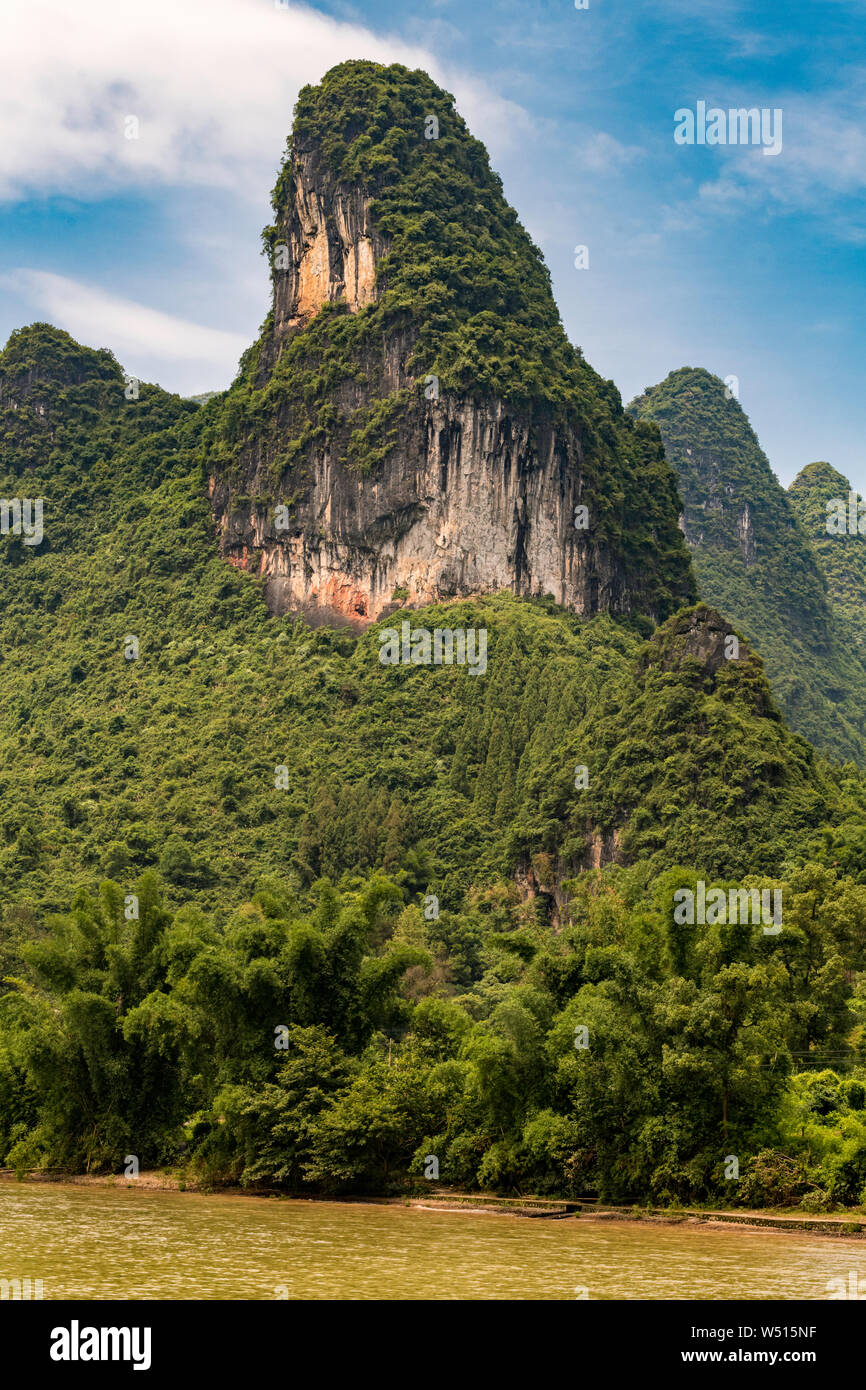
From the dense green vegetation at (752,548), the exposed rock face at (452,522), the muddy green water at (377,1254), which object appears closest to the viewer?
the muddy green water at (377,1254)

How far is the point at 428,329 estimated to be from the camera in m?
96.2

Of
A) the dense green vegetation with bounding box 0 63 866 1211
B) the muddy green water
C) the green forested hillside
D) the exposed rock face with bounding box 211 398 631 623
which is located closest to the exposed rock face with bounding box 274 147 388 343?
the dense green vegetation with bounding box 0 63 866 1211

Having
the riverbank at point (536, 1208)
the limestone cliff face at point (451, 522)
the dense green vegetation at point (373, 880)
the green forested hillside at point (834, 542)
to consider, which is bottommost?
the riverbank at point (536, 1208)

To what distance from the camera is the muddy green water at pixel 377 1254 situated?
19.5 metres

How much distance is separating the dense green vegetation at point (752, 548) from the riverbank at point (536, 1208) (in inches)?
4265

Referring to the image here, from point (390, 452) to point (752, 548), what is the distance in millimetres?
74019

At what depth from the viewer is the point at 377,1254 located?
23078 millimetres

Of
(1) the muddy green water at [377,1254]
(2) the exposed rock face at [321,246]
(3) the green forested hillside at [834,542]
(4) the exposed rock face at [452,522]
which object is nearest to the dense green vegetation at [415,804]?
(2) the exposed rock face at [321,246]

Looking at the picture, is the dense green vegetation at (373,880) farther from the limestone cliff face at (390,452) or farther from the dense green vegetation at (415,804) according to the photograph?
the limestone cliff face at (390,452)

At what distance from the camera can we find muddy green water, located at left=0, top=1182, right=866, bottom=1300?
19.5 meters
